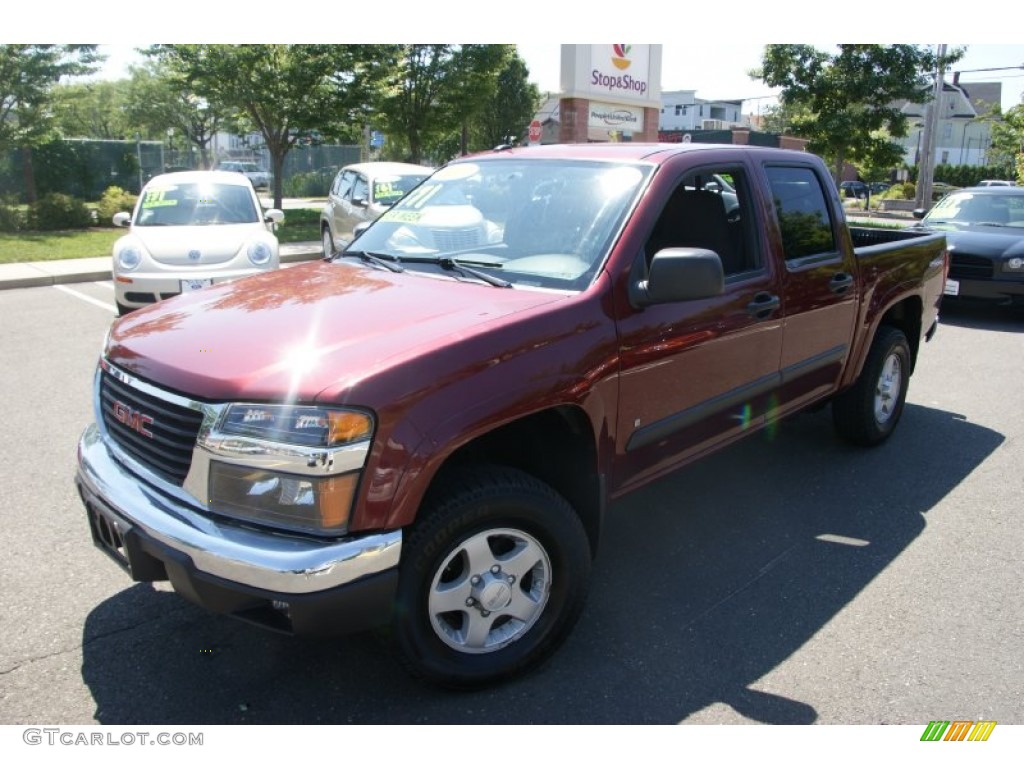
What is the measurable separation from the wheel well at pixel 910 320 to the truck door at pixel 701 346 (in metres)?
2.05

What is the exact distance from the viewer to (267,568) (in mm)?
2303

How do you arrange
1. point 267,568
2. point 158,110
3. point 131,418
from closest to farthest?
point 267,568, point 131,418, point 158,110

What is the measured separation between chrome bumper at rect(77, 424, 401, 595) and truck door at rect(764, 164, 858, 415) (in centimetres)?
251

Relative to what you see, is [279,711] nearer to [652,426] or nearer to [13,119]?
[652,426]

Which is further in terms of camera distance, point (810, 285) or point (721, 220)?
point (810, 285)

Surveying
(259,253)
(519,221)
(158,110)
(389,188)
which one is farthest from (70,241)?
(158,110)

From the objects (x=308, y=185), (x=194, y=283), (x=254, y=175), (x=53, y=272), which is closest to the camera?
(x=194, y=283)

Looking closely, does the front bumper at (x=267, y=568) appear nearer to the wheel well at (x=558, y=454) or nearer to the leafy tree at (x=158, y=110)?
the wheel well at (x=558, y=454)

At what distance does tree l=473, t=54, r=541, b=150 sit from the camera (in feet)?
143

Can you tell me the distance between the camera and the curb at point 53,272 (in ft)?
39.1

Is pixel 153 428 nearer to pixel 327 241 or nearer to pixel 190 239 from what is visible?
pixel 190 239

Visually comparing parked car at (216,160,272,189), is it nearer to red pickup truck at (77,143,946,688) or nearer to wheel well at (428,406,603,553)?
red pickup truck at (77,143,946,688)

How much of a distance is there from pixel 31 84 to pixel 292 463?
19.4 m

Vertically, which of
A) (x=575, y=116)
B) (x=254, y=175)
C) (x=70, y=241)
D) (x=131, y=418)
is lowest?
(x=70, y=241)
